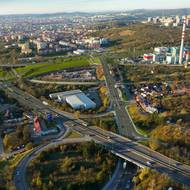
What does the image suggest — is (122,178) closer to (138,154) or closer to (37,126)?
(138,154)

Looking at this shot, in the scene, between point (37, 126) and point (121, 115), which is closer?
point (37, 126)

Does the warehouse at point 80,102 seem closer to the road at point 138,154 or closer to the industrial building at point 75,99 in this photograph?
the industrial building at point 75,99

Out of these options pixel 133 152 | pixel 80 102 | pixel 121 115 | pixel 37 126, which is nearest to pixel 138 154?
pixel 133 152

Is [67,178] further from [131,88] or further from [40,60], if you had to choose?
[40,60]

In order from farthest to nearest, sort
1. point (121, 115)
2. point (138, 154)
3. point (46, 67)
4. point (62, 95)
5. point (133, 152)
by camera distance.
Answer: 1. point (46, 67)
2. point (62, 95)
3. point (121, 115)
4. point (133, 152)
5. point (138, 154)

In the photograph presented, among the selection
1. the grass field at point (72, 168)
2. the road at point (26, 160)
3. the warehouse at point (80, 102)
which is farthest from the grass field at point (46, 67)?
the grass field at point (72, 168)

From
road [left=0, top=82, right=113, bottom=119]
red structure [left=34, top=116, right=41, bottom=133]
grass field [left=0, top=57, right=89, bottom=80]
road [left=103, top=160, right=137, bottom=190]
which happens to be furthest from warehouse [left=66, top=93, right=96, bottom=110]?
grass field [left=0, top=57, right=89, bottom=80]

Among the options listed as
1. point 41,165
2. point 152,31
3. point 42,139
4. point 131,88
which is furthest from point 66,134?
point 152,31
